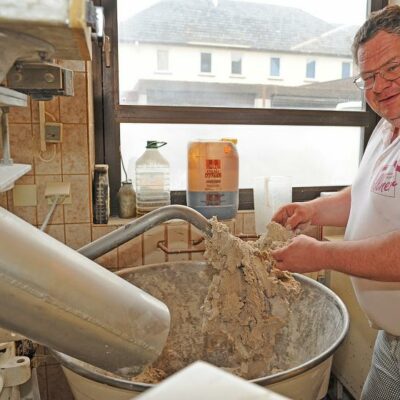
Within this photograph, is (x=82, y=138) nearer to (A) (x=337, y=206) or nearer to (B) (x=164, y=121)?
(B) (x=164, y=121)

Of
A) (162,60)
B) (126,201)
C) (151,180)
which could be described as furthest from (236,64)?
(126,201)

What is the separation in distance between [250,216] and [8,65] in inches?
53.1

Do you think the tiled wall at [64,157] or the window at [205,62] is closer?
the tiled wall at [64,157]

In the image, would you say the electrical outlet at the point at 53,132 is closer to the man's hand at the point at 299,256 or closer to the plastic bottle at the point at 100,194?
the plastic bottle at the point at 100,194

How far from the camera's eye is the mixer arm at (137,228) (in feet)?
3.23

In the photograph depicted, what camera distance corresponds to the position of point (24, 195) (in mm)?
1402

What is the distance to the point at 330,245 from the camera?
38.5 inches

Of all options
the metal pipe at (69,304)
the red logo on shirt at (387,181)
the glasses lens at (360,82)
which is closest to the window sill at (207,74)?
the glasses lens at (360,82)

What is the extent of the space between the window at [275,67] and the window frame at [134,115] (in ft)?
0.54

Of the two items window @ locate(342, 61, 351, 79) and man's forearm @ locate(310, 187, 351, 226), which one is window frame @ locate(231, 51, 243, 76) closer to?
window @ locate(342, 61, 351, 79)

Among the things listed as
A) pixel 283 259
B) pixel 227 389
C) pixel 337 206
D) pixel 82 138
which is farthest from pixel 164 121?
pixel 227 389

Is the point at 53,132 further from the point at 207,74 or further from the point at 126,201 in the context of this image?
the point at 207,74

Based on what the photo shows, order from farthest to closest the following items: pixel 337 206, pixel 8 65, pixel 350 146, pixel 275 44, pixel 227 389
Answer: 1. pixel 350 146
2. pixel 275 44
3. pixel 337 206
4. pixel 8 65
5. pixel 227 389

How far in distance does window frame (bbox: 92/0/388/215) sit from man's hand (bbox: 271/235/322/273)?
0.78 m
